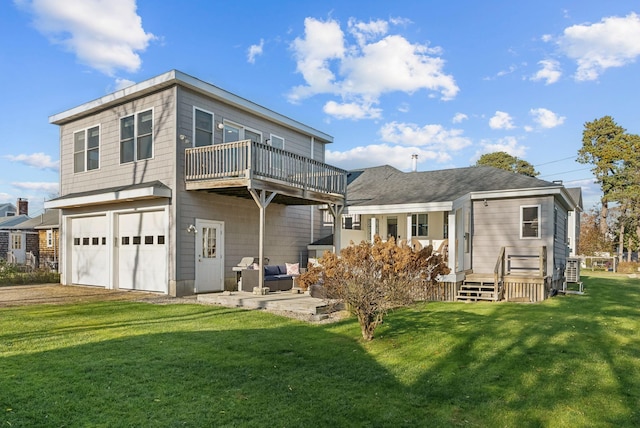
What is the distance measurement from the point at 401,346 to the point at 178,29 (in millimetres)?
13399

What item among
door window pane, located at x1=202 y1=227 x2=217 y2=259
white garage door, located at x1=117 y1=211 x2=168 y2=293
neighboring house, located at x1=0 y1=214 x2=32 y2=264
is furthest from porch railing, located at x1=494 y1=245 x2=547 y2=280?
neighboring house, located at x1=0 y1=214 x2=32 y2=264

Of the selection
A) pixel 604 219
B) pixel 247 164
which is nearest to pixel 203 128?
pixel 247 164

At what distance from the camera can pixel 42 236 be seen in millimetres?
25328

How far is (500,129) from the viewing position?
23328mm

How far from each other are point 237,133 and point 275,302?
6.57 metres

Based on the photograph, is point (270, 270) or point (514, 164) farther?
point (514, 164)

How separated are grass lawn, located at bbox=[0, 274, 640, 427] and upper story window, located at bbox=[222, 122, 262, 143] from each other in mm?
6816

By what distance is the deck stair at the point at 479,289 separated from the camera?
39.4ft

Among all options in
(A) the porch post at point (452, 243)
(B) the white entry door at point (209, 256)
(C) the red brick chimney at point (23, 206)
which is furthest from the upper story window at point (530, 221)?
(C) the red brick chimney at point (23, 206)

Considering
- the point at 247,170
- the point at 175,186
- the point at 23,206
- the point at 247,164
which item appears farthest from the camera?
the point at 23,206

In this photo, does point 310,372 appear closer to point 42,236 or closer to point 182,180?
point 182,180

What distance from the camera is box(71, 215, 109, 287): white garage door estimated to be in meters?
13.6

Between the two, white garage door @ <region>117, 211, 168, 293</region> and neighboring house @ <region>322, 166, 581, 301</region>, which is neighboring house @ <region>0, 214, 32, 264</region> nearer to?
white garage door @ <region>117, 211, 168, 293</region>

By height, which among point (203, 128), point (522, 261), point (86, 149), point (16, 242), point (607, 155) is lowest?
point (16, 242)
